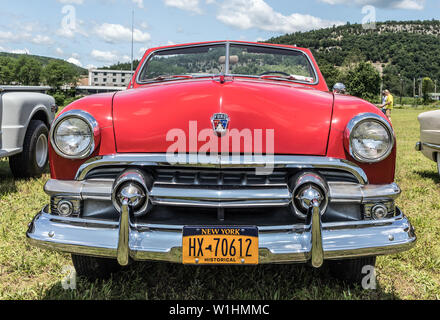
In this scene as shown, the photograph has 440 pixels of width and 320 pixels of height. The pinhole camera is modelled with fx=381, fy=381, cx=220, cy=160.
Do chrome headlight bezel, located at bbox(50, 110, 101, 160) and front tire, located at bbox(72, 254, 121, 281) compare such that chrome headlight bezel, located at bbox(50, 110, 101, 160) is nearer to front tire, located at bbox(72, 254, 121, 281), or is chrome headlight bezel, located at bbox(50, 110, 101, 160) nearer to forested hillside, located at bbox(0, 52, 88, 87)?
front tire, located at bbox(72, 254, 121, 281)

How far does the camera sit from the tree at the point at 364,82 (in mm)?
68188

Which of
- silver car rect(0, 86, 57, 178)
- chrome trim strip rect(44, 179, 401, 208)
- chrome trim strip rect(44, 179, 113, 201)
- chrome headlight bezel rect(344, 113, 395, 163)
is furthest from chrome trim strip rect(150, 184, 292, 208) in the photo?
silver car rect(0, 86, 57, 178)

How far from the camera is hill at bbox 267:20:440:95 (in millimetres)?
92988

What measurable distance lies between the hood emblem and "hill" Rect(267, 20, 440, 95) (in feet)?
258

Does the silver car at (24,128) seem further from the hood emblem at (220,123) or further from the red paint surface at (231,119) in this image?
the hood emblem at (220,123)

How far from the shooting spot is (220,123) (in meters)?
1.93

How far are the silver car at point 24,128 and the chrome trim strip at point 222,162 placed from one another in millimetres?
2853

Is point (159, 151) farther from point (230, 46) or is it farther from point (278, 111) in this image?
point (230, 46)

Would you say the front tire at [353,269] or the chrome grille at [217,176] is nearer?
the chrome grille at [217,176]

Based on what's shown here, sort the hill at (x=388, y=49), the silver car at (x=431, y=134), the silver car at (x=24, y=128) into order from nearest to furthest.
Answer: the silver car at (x=24, y=128) < the silver car at (x=431, y=134) < the hill at (x=388, y=49)

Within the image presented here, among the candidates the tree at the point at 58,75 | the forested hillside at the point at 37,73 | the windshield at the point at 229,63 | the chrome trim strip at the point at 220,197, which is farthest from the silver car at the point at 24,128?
the forested hillside at the point at 37,73

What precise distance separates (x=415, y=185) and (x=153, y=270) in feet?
13.5

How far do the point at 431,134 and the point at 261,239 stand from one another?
4.30m
